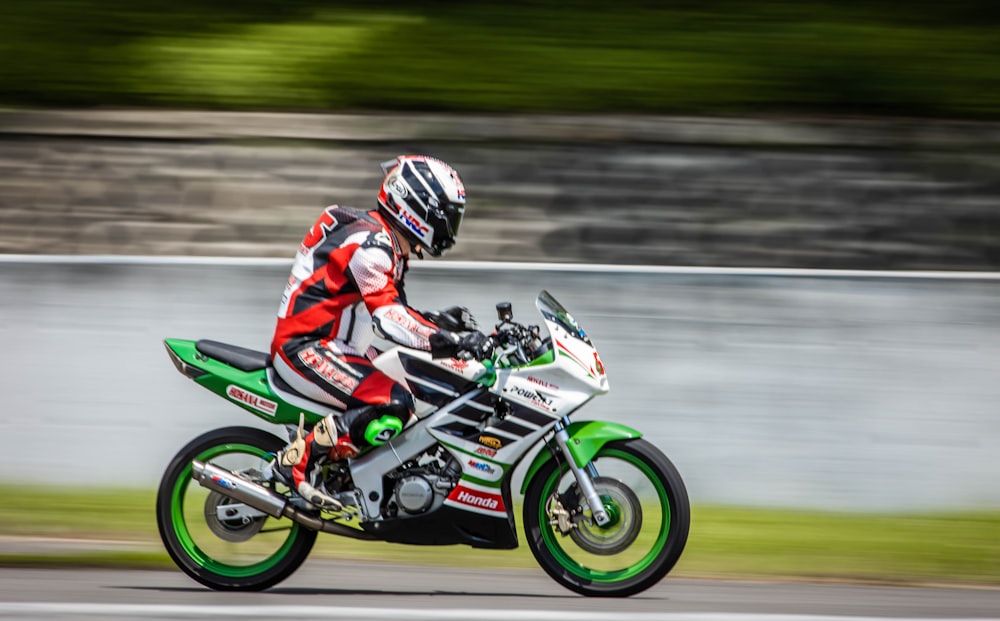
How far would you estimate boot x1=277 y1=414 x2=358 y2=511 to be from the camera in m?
5.92

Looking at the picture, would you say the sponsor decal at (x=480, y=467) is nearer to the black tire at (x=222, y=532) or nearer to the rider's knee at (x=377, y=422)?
the rider's knee at (x=377, y=422)

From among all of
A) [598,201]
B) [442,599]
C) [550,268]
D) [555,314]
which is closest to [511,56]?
[598,201]

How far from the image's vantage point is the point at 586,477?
5.88 meters

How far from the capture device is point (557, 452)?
595cm

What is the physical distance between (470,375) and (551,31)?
5203 millimetres

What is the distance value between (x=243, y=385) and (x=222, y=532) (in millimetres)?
742

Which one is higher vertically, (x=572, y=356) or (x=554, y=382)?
(x=572, y=356)

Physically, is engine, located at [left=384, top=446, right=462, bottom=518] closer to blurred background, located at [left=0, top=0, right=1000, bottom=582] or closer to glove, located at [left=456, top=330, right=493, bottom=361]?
glove, located at [left=456, top=330, right=493, bottom=361]

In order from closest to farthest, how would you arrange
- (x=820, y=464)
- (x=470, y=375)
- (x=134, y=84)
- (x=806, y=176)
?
(x=470, y=375)
(x=820, y=464)
(x=806, y=176)
(x=134, y=84)

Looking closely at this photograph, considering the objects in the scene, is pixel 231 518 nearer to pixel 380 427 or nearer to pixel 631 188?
pixel 380 427

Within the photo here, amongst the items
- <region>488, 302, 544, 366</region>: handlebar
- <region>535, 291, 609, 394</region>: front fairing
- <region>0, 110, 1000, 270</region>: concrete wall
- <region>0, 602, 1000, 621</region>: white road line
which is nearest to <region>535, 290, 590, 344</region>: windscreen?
<region>535, 291, 609, 394</region>: front fairing

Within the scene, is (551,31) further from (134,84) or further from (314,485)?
(314,485)

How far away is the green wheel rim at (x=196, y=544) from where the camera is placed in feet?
20.1

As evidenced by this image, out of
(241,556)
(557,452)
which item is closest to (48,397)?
(241,556)
